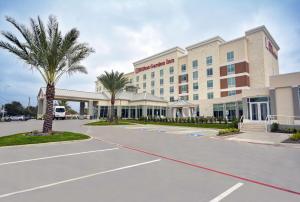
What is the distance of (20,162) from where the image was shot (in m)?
7.41

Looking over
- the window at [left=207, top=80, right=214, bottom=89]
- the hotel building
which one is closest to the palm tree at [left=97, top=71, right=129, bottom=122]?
the hotel building

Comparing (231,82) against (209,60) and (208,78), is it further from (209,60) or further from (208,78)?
(209,60)

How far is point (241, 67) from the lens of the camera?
4419 centimetres

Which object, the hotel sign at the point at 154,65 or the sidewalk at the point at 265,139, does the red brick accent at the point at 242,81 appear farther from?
the sidewalk at the point at 265,139

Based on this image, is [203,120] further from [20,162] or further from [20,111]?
[20,111]

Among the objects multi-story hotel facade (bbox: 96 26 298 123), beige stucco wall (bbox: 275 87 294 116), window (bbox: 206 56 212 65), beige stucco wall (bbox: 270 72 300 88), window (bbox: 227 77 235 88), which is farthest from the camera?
window (bbox: 206 56 212 65)

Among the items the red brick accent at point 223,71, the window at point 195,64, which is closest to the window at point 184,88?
the window at point 195,64

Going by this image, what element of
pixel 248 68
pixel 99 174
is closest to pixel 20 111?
pixel 248 68

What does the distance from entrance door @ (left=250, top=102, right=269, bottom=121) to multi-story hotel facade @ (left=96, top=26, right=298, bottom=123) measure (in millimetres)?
7229

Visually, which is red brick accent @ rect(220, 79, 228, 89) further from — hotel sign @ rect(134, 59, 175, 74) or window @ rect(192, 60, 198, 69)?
hotel sign @ rect(134, 59, 175, 74)

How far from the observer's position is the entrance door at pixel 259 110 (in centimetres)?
2642

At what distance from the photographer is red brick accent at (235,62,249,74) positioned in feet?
144

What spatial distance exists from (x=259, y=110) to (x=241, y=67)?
66.4ft

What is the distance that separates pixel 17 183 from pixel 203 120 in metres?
31.2
